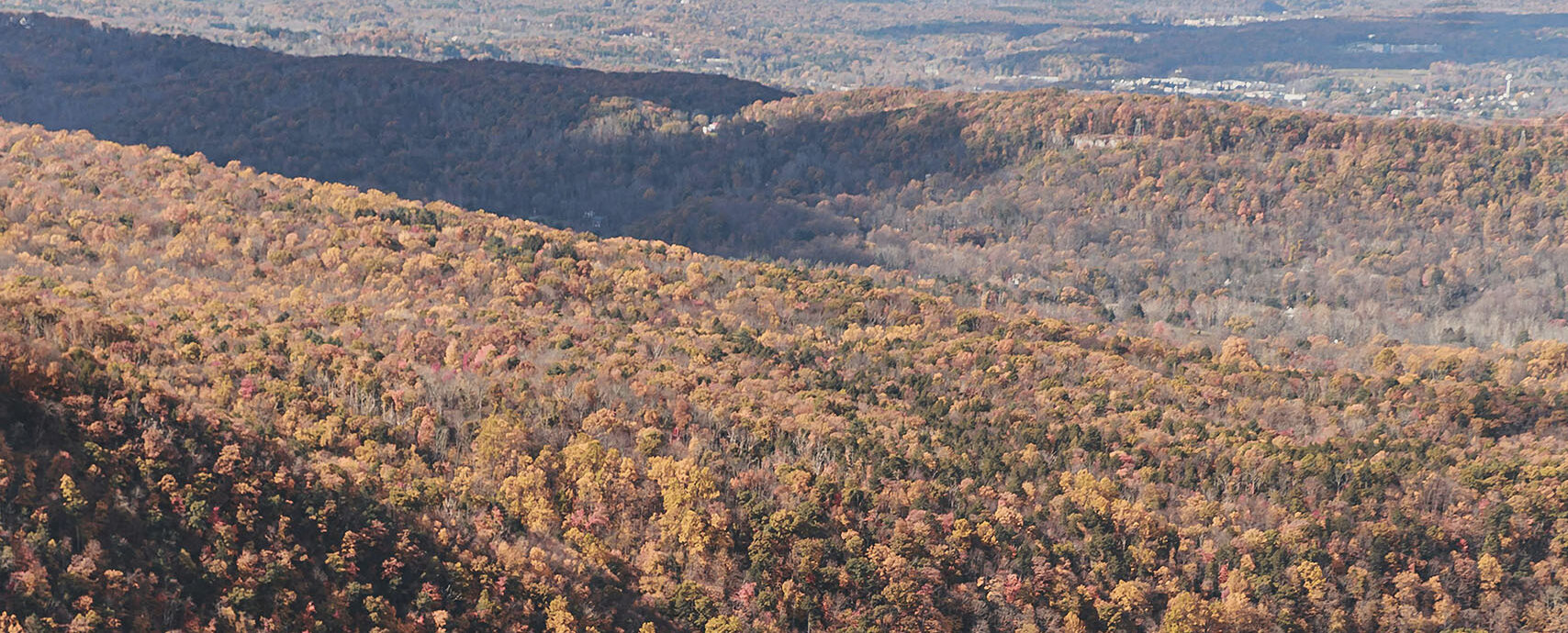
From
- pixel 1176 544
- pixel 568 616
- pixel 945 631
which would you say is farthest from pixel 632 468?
pixel 1176 544

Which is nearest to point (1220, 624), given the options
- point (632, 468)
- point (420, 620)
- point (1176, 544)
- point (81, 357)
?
point (1176, 544)

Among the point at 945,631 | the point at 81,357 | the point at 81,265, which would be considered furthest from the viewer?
the point at 81,265

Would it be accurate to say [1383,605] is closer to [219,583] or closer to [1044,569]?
[1044,569]

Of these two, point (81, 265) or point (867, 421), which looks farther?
point (81, 265)

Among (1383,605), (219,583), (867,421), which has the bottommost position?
(1383,605)

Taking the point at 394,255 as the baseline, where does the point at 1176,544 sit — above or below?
below

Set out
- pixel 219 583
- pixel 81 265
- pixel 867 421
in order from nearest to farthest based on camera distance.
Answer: pixel 219 583 < pixel 867 421 < pixel 81 265

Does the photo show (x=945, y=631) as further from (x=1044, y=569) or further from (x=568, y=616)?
(x=568, y=616)
